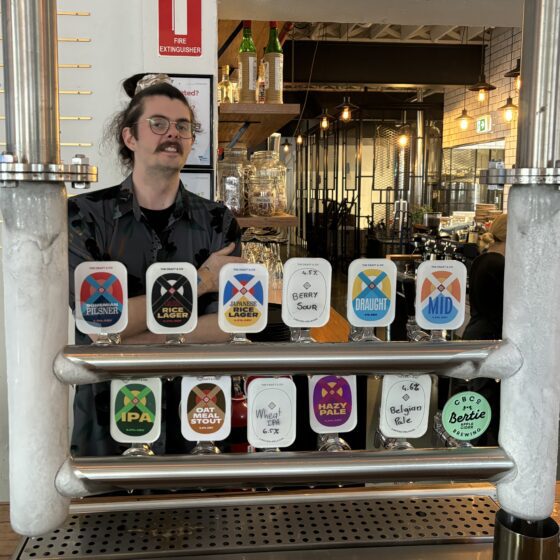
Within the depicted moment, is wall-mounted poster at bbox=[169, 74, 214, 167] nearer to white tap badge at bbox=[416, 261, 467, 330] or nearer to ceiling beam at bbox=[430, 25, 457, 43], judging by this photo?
white tap badge at bbox=[416, 261, 467, 330]

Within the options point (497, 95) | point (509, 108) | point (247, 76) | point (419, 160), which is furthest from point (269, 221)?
point (419, 160)

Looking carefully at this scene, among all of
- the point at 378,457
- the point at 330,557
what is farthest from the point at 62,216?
the point at 330,557

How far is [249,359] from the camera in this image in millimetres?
565

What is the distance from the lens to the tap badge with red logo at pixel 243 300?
23.8 inches

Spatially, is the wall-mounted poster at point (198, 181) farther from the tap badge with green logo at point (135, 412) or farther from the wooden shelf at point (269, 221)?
the tap badge with green logo at point (135, 412)

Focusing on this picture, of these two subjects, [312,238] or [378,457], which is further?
[312,238]

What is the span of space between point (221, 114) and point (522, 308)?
6.62 ft

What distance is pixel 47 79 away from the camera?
544 millimetres

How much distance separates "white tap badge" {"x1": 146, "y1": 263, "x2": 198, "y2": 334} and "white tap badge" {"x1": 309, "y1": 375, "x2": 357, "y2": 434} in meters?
0.13

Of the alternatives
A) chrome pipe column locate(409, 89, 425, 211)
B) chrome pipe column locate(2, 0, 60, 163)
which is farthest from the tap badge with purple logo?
chrome pipe column locate(409, 89, 425, 211)

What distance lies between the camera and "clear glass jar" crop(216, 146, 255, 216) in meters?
2.42

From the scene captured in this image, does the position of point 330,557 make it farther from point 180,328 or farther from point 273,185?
point 273,185

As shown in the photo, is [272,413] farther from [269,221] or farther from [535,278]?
[269,221]

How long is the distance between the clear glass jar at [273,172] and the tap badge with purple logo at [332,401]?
1871 mm
